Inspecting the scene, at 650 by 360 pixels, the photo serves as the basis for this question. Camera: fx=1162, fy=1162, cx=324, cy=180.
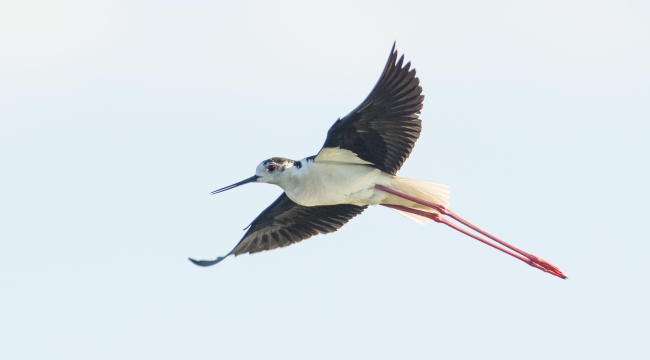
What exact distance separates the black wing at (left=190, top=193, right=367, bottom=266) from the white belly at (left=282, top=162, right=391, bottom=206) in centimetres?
88

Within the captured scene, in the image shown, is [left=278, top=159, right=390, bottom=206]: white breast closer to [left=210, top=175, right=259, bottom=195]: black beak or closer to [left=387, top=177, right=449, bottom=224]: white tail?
[left=387, top=177, right=449, bottom=224]: white tail

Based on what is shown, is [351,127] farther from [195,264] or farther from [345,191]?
[195,264]

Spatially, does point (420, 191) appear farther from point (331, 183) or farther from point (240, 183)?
point (240, 183)

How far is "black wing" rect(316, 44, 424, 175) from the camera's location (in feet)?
42.3

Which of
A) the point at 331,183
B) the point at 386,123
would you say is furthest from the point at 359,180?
the point at 386,123

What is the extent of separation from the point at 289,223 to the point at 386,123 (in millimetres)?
2246

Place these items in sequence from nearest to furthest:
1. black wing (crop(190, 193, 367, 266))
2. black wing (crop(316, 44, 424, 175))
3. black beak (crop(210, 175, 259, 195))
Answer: black wing (crop(316, 44, 424, 175)) < black beak (crop(210, 175, 259, 195)) < black wing (crop(190, 193, 367, 266))

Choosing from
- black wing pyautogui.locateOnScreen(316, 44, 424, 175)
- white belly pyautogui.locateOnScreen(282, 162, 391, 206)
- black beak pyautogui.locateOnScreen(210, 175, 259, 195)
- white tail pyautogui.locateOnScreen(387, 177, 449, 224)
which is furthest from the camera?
black beak pyautogui.locateOnScreen(210, 175, 259, 195)

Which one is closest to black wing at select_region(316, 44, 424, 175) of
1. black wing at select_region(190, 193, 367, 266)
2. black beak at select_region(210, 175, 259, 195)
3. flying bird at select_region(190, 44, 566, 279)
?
flying bird at select_region(190, 44, 566, 279)

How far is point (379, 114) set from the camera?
13133 millimetres

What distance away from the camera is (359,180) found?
13.6m

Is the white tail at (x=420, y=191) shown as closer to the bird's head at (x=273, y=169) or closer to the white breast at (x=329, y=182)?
the white breast at (x=329, y=182)

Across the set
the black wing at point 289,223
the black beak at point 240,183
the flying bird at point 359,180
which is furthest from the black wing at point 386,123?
the black wing at point 289,223

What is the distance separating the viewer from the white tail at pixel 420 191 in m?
13.8
